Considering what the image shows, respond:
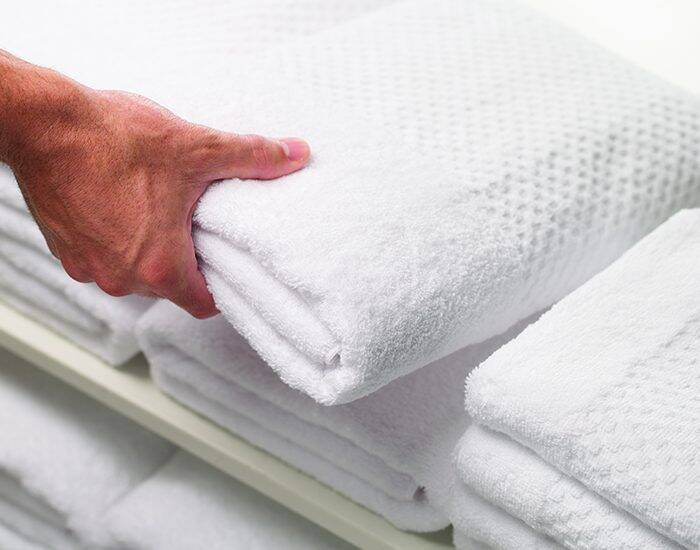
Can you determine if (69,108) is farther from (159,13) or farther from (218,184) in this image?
(159,13)

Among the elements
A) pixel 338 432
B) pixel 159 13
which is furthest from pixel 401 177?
pixel 159 13

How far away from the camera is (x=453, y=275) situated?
22.7 inches

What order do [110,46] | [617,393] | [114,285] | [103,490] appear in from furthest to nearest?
[103,490], [110,46], [114,285], [617,393]

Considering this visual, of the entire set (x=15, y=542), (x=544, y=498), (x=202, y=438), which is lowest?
(x=15, y=542)

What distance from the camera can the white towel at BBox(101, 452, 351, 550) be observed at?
83 cm

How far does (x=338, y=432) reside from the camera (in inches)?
26.9

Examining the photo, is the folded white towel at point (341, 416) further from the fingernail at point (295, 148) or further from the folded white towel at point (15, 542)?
the folded white towel at point (15, 542)

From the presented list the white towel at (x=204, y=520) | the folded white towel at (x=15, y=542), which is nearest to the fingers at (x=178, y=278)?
the white towel at (x=204, y=520)

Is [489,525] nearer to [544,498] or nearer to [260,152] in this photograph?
[544,498]

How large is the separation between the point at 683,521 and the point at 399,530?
25 centimetres

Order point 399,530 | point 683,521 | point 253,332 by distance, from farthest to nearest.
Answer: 1. point 399,530
2. point 253,332
3. point 683,521

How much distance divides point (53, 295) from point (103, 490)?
18 centimetres

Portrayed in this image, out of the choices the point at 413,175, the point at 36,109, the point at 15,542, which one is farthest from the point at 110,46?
the point at 15,542

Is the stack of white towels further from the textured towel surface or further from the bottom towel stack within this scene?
the bottom towel stack
